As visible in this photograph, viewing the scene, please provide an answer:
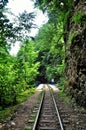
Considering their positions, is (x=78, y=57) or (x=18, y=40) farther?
(x=78, y=57)

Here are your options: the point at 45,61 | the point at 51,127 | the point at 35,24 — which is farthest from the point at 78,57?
the point at 45,61

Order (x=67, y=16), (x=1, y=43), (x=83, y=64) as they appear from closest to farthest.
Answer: (x=1, y=43) → (x=83, y=64) → (x=67, y=16)

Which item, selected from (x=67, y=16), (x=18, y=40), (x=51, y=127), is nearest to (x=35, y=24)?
(x=18, y=40)

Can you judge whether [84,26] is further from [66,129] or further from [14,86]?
[66,129]

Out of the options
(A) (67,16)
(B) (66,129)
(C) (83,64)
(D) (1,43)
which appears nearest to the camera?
(B) (66,129)

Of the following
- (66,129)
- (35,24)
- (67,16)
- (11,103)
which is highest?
(67,16)

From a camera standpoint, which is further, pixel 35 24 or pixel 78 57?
pixel 78 57

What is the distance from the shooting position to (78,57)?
72.8 ft

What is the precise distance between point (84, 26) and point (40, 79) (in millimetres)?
78997

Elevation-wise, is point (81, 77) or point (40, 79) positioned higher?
point (40, 79)

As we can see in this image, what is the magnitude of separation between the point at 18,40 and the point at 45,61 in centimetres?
6796

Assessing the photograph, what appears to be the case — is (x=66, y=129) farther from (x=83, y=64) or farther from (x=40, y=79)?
(x=40, y=79)

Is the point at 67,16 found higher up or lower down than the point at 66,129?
higher up

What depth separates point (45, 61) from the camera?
8275cm
